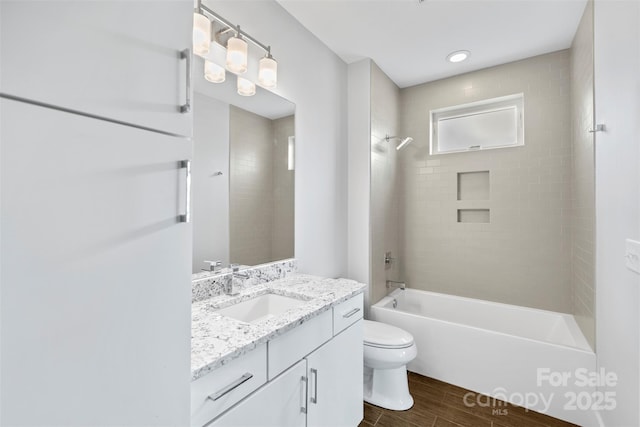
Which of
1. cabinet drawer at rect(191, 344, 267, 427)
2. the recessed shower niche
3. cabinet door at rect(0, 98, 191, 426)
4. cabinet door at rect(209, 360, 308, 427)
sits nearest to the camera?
cabinet door at rect(0, 98, 191, 426)

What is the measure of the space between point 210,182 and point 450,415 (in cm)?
212

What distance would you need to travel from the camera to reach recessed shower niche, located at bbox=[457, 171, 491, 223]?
2.86m

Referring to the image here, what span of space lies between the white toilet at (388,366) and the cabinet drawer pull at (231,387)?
126 cm

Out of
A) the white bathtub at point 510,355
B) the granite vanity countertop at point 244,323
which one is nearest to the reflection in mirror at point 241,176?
the granite vanity countertop at point 244,323

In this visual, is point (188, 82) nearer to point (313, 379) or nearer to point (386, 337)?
point (313, 379)

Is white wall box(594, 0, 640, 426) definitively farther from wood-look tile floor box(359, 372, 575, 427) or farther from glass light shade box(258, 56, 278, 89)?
glass light shade box(258, 56, 278, 89)

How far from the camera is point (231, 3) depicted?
1623 millimetres

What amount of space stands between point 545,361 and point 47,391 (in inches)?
102

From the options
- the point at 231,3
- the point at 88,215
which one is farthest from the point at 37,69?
the point at 231,3

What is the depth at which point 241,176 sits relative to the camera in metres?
1.80

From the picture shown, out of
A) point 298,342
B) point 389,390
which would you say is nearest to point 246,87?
point 298,342

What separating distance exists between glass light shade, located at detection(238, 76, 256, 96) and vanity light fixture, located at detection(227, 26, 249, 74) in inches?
3.1

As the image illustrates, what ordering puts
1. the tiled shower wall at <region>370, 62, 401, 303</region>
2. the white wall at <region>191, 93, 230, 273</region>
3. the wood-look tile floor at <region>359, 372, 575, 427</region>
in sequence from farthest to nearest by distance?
the tiled shower wall at <region>370, 62, 401, 303</region>
the wood-look tile floor at <region>359, 372, 575, 427</region>
the white wall at <region>191, 93, 230, 273</region>

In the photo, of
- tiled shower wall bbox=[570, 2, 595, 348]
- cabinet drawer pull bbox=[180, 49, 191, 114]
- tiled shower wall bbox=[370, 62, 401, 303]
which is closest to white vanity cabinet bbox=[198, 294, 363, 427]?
cabinet drawer pull bbox=[180, 49, 191, 114]
